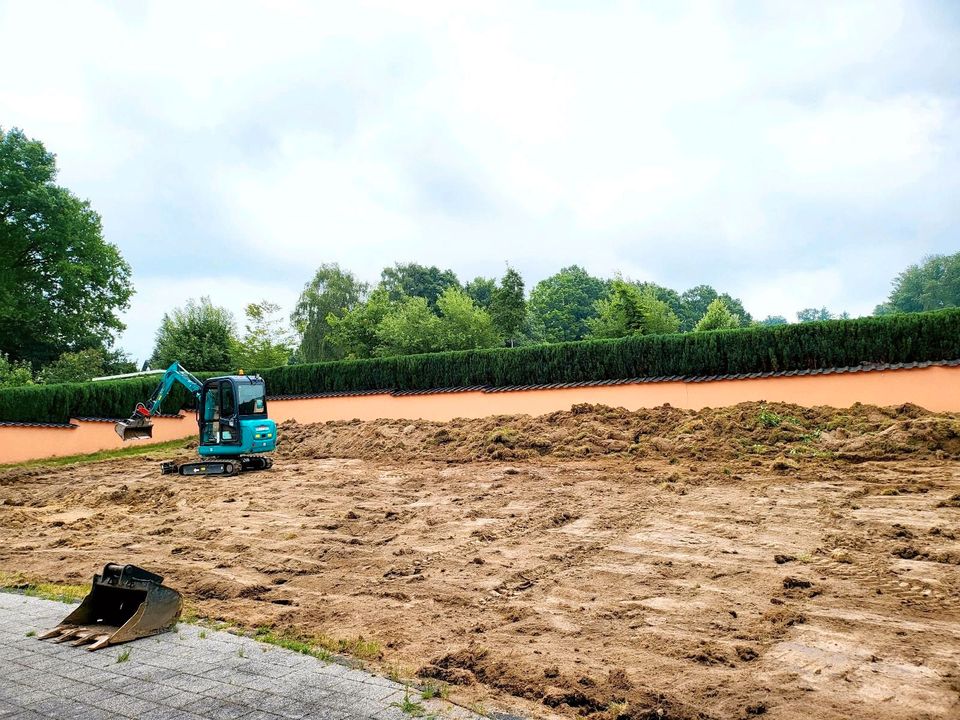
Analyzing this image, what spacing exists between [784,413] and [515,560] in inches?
367

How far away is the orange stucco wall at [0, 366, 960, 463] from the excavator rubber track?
653 cm

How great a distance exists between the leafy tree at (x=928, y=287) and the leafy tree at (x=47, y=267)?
236ft

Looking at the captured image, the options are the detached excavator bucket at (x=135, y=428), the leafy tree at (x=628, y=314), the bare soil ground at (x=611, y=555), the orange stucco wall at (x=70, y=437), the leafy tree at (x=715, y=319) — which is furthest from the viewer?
the leafy tree at (x=715, y=319)

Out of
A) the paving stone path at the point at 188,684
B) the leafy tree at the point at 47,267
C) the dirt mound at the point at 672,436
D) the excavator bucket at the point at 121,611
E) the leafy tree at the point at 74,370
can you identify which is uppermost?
the leafy tree at the point at 47,267

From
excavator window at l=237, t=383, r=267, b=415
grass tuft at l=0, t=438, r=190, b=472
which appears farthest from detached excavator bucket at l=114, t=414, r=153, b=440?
grass tuft at l=0, t=438, r=190, b=472

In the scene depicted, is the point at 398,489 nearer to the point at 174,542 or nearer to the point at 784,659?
the point at 174,542

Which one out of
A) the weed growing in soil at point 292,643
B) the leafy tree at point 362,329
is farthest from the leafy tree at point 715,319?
the weed growing in soil at point 292,643

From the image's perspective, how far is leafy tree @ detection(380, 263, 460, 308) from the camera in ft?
231

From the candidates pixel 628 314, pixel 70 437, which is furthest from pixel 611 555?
pixel 628 314

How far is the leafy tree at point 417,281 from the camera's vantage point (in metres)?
70.3

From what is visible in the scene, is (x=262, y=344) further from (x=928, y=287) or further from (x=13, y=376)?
(x=928, y=287)

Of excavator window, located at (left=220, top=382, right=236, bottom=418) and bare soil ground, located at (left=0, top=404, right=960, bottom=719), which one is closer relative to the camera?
bare soil ground, located at (left=0, top=404, right=960, bottom=719)

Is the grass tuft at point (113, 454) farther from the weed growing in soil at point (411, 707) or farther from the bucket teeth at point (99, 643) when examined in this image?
the weed growing in soil at point (411, 707)

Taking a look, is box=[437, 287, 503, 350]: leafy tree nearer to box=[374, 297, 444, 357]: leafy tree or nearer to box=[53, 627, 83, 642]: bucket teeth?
box=[374, 297, 444, 357]: leafy tree
